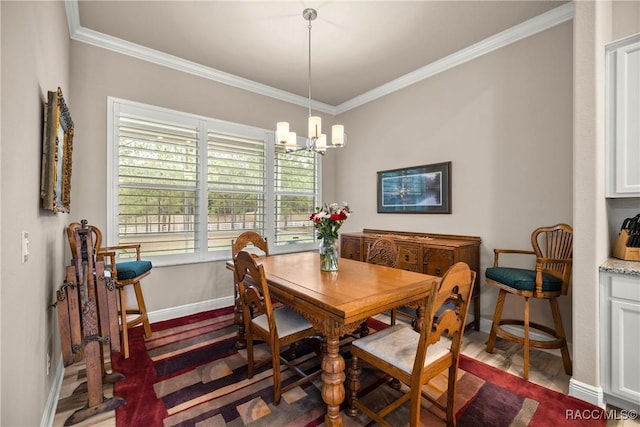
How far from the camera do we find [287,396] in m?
1.96

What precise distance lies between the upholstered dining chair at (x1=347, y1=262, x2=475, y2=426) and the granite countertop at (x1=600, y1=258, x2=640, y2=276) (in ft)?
3.46

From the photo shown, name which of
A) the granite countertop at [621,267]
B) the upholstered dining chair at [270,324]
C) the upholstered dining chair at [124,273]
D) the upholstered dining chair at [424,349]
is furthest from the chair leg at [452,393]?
the upholstered dining chair at [124,273]

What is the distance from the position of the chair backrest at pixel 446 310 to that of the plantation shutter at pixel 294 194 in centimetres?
304

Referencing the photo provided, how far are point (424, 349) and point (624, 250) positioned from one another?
182 cm

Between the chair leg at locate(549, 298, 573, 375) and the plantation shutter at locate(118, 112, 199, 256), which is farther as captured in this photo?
the plantation shutter at locate(118, 112, 199, 256)

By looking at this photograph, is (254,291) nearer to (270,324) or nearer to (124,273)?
(270,324)

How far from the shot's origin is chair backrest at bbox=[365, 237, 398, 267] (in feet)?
8.67

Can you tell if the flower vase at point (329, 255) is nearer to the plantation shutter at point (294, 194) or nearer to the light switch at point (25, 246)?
the light switch at point (25, 246)

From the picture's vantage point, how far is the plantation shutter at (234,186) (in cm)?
363

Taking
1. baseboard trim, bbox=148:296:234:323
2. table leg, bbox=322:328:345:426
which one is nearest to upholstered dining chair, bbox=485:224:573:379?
table leg, bbox=322:328:345:426

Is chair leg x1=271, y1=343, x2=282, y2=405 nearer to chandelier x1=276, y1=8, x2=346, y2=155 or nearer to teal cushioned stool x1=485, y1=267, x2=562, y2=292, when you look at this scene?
chandelier x1=276, y1=8, x2=346, y2=155

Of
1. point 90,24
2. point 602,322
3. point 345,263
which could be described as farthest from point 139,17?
point 602,322

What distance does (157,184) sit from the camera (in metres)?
3.23

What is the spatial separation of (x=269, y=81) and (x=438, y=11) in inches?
86.2
